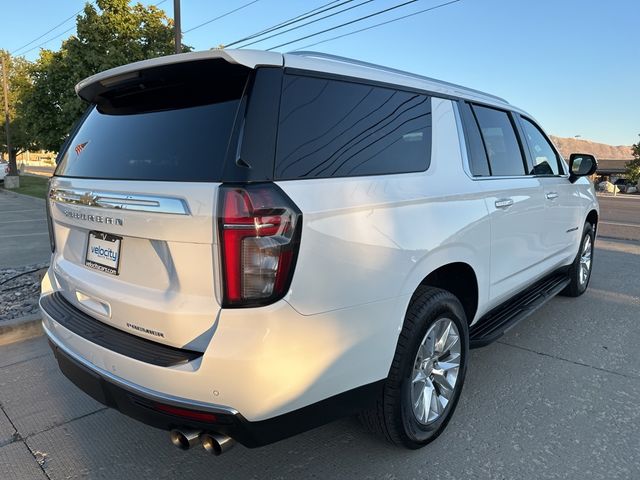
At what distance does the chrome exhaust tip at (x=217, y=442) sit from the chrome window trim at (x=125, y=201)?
0.88 m

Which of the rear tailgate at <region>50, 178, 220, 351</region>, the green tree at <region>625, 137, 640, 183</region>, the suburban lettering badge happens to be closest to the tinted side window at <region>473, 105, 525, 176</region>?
the rear tailgate at <region>50, 178, 220, 351</region>

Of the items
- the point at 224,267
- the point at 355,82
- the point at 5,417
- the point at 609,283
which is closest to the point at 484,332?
the point at 355,82

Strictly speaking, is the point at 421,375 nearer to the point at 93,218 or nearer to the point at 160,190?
the point at 160,190

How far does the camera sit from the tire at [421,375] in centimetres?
237

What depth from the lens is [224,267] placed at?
1785 millimetres

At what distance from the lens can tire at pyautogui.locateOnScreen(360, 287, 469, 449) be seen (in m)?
2.37

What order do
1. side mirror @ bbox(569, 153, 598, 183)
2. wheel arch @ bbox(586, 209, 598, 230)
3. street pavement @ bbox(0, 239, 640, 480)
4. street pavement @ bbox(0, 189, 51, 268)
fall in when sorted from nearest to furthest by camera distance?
street pavement @ bbox(0, 239, 640, 480), side mirror @ bbox(569, 153, 598, 183), wheel arch @ bbox(586, 209, 598, 230), street pavement @ bbox(0, 189, 51, 268)

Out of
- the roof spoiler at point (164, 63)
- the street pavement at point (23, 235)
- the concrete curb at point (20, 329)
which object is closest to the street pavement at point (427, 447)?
the concrete curb at point (20, 329)

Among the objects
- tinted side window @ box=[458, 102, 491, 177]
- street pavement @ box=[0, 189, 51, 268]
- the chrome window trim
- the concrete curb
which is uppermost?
tinted side window @ box=[458, 102, 491, 177]

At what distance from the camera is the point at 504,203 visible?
10.6ft

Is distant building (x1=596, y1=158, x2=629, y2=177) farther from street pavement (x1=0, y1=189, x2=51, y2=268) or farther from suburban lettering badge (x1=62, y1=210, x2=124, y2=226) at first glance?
suburban lettering badge (x1=62, y1=210, x2=124, y2=226)

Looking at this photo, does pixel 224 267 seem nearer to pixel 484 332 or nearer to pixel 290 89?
pixel 290 89

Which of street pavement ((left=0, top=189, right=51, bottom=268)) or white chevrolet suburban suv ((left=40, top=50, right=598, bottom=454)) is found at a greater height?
white chevrolet suburban suv ((left=40, top=50, right=598, bottom=454))

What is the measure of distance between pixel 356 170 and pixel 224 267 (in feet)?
2.52
